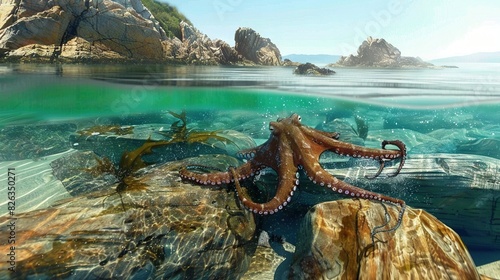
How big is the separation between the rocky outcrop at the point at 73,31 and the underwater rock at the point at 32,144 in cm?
1987

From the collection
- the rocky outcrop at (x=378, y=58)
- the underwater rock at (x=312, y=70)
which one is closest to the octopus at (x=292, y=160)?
the underwater rock at (x=312, y=70)

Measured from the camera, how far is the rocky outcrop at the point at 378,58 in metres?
25.8

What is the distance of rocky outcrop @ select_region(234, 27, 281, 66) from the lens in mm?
39094

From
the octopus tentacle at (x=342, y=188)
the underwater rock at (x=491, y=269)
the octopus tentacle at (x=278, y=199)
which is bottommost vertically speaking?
the underwater rock at (x=491, y=269)

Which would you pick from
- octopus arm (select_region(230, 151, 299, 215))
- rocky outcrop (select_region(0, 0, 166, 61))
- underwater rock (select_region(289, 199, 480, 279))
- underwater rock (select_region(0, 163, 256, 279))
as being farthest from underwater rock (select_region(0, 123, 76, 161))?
rocky outcrop (select_region(0, 0, 166, 61))

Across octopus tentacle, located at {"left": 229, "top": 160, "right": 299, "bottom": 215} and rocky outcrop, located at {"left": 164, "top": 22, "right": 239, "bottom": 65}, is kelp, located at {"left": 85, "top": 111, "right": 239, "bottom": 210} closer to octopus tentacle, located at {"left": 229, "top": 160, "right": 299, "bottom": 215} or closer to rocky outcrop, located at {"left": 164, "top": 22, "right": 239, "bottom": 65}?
octopus tentacle, located at {"left": 229, "top": 160, "right": 299, "bottom": 215}

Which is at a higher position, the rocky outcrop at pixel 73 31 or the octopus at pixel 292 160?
the rocky outcrop at pixel 73 31

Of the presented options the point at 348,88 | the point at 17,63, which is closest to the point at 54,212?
the point at 348,88

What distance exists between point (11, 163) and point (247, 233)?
7288mm

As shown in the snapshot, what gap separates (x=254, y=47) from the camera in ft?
128

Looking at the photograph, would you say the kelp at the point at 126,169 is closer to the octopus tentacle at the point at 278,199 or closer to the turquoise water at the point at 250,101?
the octopus tentacle at the point at 278,199

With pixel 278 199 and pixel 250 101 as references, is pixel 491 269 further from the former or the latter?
pixel 250 101

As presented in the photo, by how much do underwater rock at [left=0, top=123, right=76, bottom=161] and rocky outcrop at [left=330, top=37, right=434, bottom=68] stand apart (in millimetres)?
24956

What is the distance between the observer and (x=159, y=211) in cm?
367
